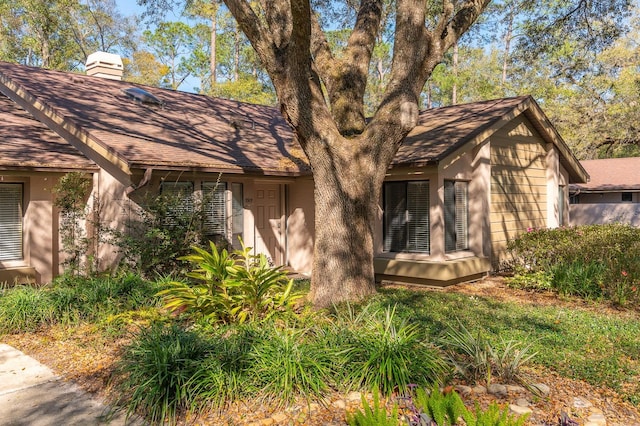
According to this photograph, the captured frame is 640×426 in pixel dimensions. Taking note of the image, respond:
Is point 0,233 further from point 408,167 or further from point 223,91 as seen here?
point 223,91

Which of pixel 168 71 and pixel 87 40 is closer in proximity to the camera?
pixel 87 40

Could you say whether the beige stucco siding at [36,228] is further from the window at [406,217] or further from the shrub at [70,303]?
the window at [406,217]

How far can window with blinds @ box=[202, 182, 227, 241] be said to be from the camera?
1012 cm

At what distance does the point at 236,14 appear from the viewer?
283 inches

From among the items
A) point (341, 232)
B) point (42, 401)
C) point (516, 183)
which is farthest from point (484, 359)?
point (516, 183)

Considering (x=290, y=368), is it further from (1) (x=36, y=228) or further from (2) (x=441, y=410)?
(1) (x=36, y=228)

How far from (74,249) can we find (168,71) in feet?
89.1

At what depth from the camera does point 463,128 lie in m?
10.7

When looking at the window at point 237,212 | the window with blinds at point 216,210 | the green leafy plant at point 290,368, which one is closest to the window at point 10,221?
the window with blinds at point 216,210

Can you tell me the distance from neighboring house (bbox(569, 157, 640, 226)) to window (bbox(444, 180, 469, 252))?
10699mm

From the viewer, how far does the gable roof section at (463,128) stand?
9844 millimetres

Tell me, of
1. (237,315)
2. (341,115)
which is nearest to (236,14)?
(341,115)

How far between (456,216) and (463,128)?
2011 mm

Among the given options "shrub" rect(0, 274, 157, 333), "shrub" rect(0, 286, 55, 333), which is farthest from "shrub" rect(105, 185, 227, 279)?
"shrub" rect(0, 286, 55, 333)
